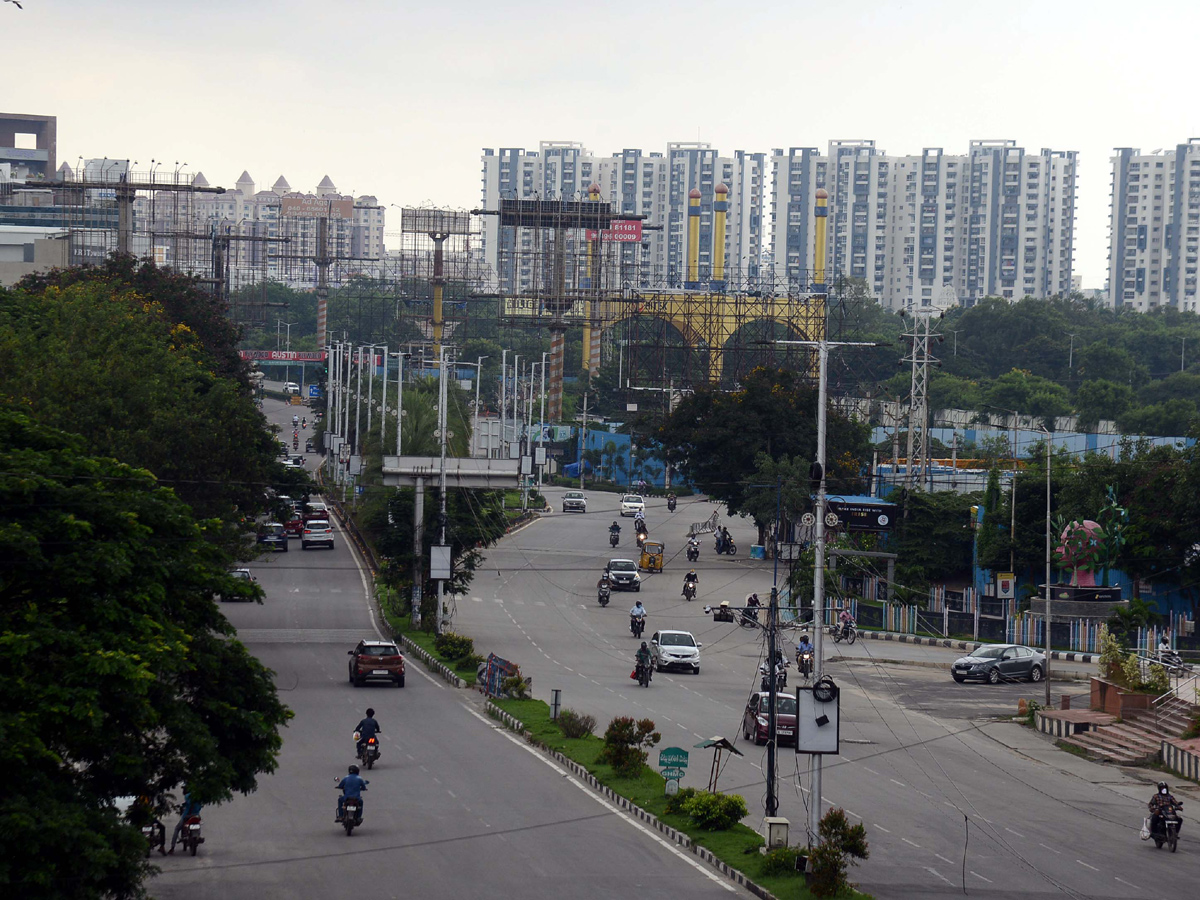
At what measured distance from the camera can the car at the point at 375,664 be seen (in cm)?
3569

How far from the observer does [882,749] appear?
30594 mm

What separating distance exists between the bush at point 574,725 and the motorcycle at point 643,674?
6908 mm

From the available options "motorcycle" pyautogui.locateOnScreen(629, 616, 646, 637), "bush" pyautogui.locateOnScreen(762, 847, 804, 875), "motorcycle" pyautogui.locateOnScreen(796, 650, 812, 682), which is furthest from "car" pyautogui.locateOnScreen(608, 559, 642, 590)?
"bush" pyautogui.locateOnScreen(762, 847, 804, 875)

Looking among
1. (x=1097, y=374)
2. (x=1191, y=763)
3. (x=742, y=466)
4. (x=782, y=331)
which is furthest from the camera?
(x=1097, y=374)

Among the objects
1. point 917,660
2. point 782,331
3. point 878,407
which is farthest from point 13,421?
point 782,331

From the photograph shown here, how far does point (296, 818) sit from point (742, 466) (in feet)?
147

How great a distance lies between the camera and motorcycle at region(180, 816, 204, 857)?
774 inches

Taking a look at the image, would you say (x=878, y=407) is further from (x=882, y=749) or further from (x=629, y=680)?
(x=882, y=749)

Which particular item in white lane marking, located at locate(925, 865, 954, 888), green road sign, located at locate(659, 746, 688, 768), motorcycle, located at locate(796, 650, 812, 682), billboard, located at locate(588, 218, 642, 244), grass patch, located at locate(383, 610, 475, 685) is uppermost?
billboard, located at locate(588, 218, 642, 244)

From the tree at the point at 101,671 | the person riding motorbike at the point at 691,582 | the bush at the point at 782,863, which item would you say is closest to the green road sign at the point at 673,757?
the bush at the point at 782,863

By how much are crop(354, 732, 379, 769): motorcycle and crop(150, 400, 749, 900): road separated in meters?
0.33

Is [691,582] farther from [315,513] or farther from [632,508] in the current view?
[632,508]

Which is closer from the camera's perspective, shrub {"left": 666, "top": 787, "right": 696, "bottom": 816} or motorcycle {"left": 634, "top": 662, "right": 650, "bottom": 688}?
shrub {"left": 666, "top": 787, "right": 696, "bottom": 816}

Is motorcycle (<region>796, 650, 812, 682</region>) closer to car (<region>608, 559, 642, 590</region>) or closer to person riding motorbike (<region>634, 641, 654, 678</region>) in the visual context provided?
person riding motorbike (<region>634, 641, 654, 678</region>)
